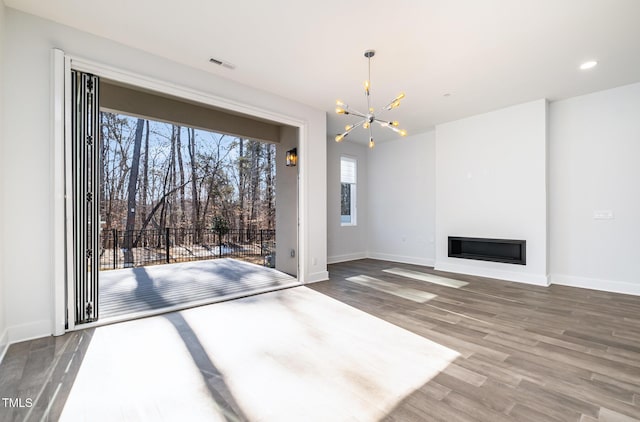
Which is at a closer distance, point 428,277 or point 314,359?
point 314,359

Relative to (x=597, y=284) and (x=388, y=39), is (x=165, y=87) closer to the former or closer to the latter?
(x=388, y=39)

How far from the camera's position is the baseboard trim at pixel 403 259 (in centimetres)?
651

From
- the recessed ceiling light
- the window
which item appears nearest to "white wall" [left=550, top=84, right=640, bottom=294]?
the recessed ceiling light

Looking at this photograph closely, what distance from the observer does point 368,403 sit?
1.77m

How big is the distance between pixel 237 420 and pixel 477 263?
527cm

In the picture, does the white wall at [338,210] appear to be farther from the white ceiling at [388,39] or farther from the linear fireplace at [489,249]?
the white ceiling at [388,39]

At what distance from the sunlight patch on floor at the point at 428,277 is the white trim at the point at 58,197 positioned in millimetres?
4945

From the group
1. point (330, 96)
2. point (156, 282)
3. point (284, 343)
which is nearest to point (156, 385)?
point (284, 343)

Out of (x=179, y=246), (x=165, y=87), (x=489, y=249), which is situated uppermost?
(x=165, y=87)

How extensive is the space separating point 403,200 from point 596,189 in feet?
11.3

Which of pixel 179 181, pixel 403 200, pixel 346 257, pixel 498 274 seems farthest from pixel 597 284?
pixel 179 181

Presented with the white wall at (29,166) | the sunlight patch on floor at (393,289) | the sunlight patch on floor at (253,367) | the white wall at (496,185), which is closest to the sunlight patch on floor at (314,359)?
the sunlight patch on floor at (253,367)

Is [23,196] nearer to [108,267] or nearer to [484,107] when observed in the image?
[108,267]

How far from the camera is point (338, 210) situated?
280 inches
